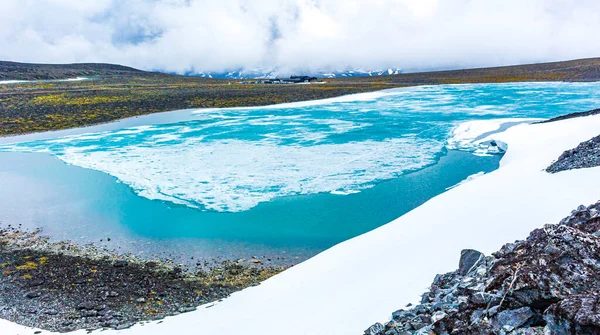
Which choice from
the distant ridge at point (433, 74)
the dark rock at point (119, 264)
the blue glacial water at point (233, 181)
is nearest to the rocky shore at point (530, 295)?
the blue glacial water at point (233, 181)

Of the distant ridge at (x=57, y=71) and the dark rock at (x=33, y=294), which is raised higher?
the distant ridge at (x=57, y=71)

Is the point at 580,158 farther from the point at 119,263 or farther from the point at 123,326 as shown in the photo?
the point at 119,263

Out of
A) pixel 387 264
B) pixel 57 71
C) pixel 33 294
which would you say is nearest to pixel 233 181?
pixel 33 294

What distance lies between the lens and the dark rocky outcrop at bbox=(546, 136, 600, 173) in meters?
9.45

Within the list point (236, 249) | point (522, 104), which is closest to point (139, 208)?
point (236, 249)

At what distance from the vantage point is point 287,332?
5672 mm

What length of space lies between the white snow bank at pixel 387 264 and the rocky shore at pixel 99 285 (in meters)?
0.43

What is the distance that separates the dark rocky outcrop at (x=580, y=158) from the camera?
372 inches

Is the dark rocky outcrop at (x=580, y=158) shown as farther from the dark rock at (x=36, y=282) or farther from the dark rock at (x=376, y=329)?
the dark rock at (x=36, y=282)

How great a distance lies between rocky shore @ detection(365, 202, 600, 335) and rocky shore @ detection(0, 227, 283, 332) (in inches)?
157

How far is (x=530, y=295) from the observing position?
3.58 m

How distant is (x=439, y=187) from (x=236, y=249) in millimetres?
7049

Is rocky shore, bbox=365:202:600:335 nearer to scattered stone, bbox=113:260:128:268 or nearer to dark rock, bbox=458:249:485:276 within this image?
dark rock, bbox=458:249:485:276

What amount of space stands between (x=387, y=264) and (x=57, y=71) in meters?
124
